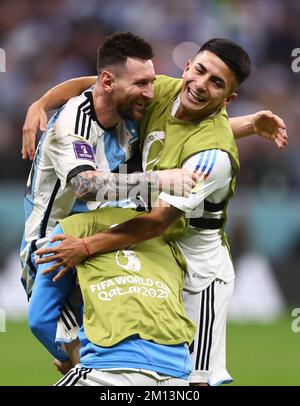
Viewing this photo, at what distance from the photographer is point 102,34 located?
54.3 ft

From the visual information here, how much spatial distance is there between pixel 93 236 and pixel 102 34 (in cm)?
1105

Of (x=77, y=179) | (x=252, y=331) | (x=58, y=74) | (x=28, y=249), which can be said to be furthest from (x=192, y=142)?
(x=58, y=74)

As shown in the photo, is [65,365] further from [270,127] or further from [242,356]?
[242,356]

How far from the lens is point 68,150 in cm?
600

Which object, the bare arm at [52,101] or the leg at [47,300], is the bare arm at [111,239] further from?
the bare arm at [52,101]

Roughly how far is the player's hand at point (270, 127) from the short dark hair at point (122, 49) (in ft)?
3.12

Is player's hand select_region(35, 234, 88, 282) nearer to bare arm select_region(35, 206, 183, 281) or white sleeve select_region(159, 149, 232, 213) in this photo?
bare arm select_region(35, 206, 183, 281)

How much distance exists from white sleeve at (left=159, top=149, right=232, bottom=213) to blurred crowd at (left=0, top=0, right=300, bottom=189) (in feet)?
30.5

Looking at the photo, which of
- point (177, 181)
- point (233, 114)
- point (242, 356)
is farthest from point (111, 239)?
point (233, 114)

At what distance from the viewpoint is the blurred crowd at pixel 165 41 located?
15602mm

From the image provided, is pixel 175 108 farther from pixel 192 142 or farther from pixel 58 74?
pixel 58 74

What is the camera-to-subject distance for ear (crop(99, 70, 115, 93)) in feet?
20.5

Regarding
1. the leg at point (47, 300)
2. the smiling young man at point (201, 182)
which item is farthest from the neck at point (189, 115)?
the leg at point (47, 300)

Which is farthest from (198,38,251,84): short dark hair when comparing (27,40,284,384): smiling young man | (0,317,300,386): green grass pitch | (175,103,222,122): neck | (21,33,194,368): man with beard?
(0,317,300,386): green grass pitch
